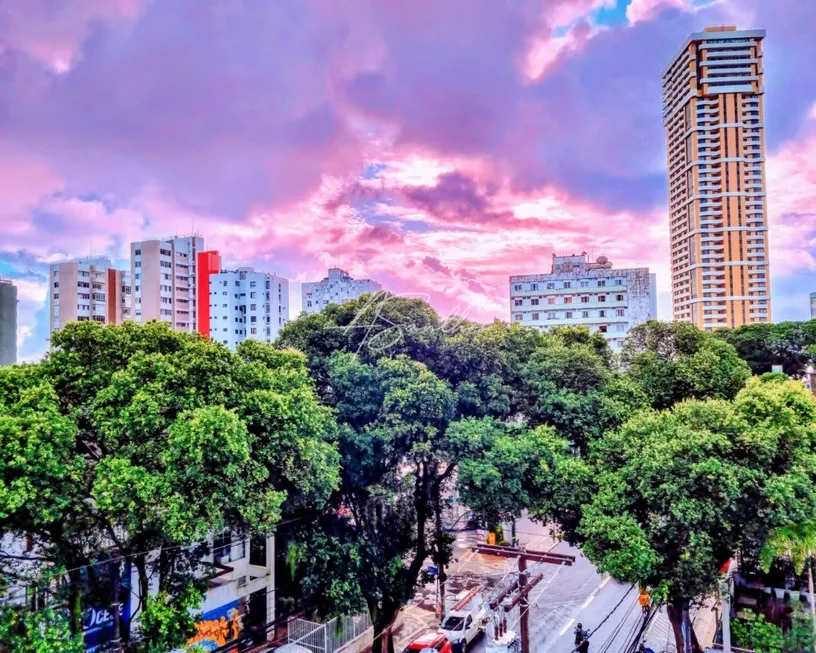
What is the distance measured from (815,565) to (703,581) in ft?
12.2

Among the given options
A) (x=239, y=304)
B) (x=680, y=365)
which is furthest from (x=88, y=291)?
(x=680, y=365)

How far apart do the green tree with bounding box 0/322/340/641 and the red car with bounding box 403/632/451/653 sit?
7.24 m

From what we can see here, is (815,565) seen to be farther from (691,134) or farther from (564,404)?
(691,134)

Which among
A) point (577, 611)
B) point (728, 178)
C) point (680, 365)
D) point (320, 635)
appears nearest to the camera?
point (320, 635)

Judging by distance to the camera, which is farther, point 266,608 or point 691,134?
point 691,134

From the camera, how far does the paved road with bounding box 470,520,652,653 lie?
15680 millimetres

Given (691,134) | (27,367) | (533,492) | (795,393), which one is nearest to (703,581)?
(533,492)

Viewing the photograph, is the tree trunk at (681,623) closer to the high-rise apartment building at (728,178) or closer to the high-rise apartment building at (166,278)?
the high-rise apartment building at (166,278)

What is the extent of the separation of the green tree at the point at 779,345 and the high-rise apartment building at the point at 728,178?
27.8 metres

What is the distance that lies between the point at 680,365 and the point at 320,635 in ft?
38.5

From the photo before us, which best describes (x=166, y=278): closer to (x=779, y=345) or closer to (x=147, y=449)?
(x=147, y=449)

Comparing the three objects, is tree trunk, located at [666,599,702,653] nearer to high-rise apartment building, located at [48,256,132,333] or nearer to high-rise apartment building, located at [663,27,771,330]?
high-rise apartment building, located at [48,256,132,333]

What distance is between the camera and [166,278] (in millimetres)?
50094

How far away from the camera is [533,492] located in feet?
39.1
